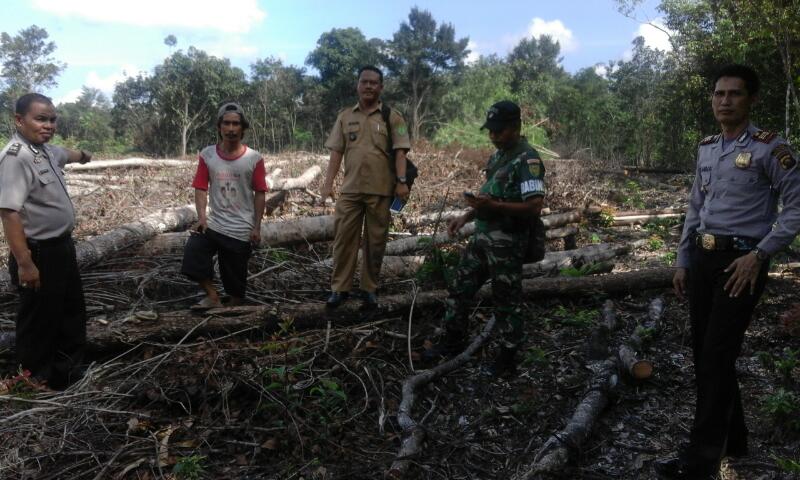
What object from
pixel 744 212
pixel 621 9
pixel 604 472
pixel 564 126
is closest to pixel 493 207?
pixel 744 212

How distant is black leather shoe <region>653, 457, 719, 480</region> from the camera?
258cm

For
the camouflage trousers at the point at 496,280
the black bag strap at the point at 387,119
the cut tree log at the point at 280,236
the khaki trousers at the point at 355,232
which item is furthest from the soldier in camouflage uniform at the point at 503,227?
the cut tree log at the point at 280,236

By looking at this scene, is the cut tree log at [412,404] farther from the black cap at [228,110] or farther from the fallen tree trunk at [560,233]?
the fallen tree trunk at [560,233]

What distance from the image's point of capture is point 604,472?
2.87 meters

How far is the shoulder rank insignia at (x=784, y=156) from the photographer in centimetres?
238

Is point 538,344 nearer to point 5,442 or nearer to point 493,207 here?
point 493,207

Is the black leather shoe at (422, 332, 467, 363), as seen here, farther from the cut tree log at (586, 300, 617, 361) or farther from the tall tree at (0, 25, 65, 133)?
the tall tree at (0, 25, 65, 133)

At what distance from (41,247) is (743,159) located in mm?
4004

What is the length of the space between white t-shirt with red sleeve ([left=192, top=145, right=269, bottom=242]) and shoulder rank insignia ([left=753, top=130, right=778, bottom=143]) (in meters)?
3.36

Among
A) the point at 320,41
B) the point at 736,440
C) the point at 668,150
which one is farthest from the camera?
the point at 320,41

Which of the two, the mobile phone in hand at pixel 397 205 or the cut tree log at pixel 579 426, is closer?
the cut tree log at pixel 579 426

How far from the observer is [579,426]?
3051 mm

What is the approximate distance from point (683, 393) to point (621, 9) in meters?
17.2

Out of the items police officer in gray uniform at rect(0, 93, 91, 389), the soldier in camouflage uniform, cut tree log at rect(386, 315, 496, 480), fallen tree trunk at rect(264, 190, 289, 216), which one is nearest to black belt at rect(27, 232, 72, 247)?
police officer in gray uniform at rect(0, 93, 91, 389)
